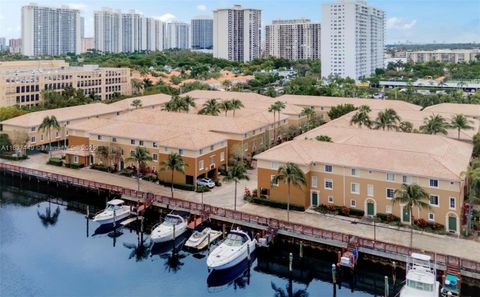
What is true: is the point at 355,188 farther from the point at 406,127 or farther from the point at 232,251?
the point at 406,127

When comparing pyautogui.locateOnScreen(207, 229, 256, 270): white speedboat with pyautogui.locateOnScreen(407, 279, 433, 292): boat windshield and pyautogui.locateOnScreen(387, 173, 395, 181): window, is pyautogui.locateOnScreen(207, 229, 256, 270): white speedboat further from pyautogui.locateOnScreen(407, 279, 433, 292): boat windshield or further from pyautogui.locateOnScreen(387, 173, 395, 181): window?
pyautogui.locateOnScreen(387, 173, 395, 181): window

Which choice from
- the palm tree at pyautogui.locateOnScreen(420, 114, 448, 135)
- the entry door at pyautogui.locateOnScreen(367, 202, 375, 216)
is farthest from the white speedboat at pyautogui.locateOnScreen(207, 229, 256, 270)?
the palm tree at pyautogui.locateOnScreen(420, 114, 448, 135)

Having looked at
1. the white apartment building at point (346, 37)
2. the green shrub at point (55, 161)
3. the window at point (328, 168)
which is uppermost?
the white apartment building at point (346, 37)

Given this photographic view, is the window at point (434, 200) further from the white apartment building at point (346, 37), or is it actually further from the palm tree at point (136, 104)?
the white apartment building at point (346, 37)

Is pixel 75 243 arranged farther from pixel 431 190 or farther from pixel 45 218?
pixel 431 190

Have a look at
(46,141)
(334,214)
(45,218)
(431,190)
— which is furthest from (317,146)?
(46,141)

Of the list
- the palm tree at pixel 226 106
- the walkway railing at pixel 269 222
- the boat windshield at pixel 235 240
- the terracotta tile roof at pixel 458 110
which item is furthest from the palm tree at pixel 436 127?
the boat windshield at pixel 235 240
